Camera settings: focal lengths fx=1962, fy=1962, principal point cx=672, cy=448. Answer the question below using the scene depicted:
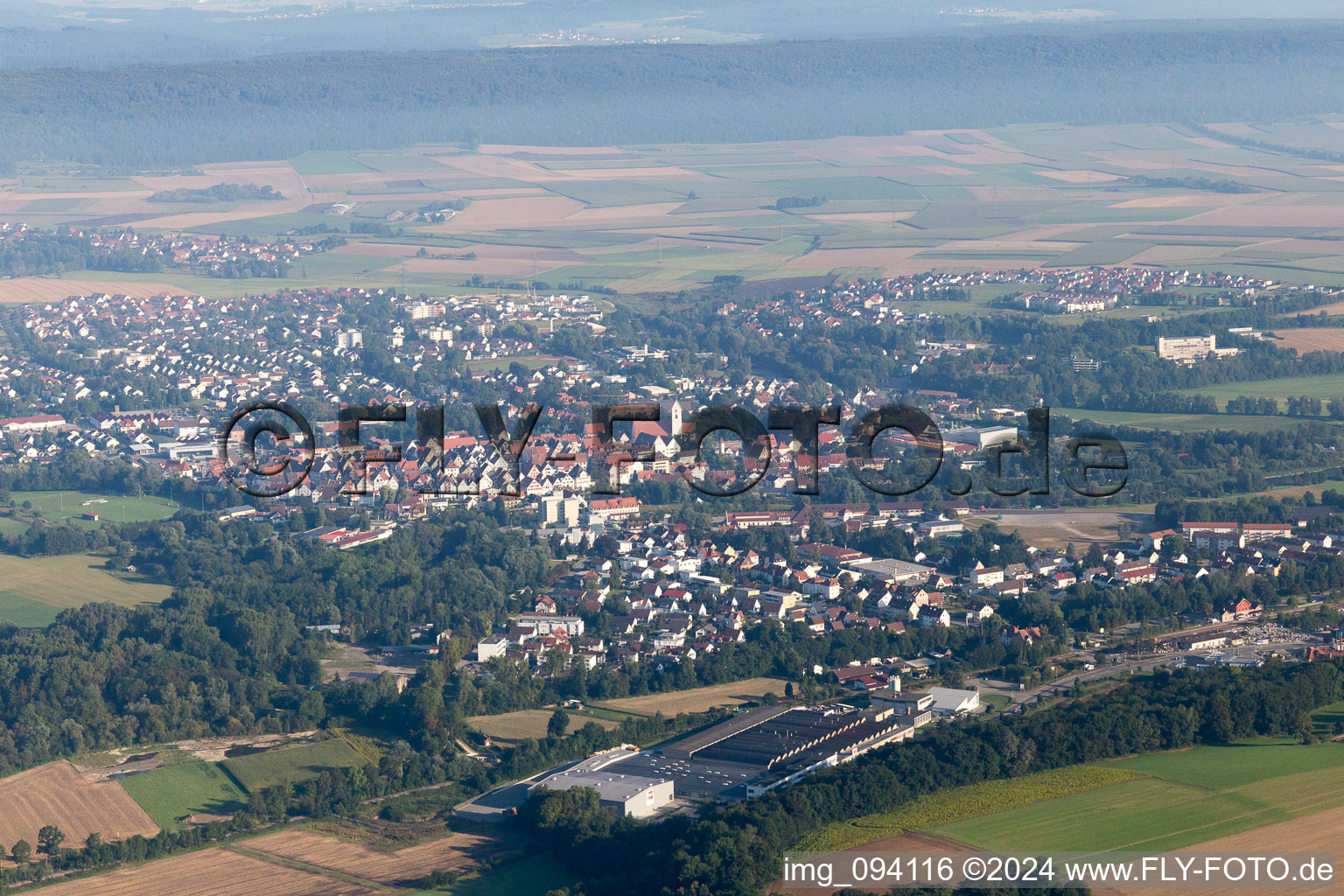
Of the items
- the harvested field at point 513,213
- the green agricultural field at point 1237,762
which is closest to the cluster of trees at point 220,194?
the harvested field at point 513,213

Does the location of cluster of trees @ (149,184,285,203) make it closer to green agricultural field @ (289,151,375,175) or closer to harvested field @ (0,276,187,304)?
green agricultural field @ (289,151,375,175)

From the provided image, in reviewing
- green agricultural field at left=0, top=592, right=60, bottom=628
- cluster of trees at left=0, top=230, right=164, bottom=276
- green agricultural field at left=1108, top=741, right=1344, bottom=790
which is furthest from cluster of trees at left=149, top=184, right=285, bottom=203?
green agricultural field at left=1108, top=741, right=1344, bottom=790

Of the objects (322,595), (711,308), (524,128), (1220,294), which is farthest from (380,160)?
(322,595)

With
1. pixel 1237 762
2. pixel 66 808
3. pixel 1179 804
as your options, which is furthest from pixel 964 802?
pixel 66 808

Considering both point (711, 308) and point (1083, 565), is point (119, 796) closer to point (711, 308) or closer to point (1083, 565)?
point (1083, 565)

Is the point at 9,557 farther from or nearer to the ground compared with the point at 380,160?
nearer to the ground

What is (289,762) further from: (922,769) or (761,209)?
(761,209)
